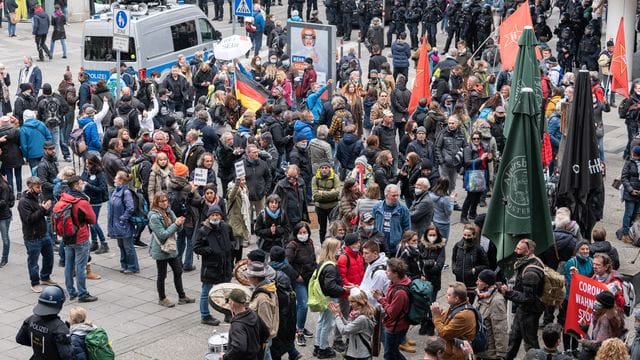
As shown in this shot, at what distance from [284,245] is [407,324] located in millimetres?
3248

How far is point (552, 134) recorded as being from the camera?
2038cm

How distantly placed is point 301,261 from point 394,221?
1.76m

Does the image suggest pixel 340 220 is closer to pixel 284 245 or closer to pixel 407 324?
pixel 284 245

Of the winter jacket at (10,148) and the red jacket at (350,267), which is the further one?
the winter jacket at (10,148)

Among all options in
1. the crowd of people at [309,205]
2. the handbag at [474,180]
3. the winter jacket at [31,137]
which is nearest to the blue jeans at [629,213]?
the crowd of people at [309,205]

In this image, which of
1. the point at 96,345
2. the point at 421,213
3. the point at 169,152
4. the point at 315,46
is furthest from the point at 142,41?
the point at 96,345

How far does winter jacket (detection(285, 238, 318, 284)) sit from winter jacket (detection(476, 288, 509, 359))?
2374 millimetres

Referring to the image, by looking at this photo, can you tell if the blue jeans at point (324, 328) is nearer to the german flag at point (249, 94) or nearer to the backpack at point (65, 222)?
the backpack at point (65, 222)

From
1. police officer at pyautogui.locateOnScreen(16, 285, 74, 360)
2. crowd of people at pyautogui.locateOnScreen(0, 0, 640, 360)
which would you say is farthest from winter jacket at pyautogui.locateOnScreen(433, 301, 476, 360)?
police officer at pyautogui.locateOnScreen(16, 285, 74, 360)

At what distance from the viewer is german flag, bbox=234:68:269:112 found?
21281 mm

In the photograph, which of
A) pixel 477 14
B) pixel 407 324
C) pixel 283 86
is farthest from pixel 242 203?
pixel 477 14

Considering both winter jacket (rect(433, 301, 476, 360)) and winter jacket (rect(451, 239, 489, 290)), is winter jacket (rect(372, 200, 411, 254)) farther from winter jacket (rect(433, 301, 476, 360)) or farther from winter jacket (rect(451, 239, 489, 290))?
winter jacket (rect(433, 301, 476, 360))

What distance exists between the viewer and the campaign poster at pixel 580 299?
40.6 ft

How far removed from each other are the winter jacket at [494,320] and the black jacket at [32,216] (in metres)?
6.22
